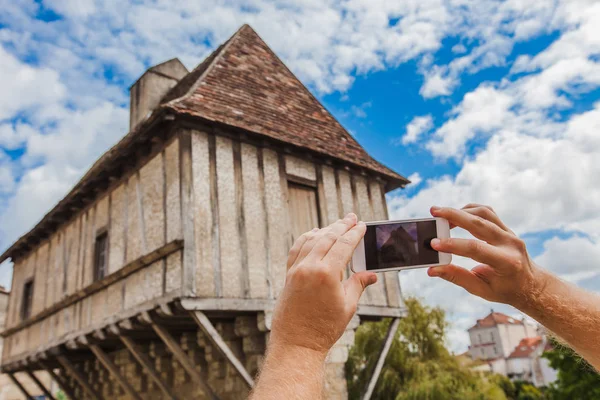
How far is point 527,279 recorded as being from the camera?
4.15 ft

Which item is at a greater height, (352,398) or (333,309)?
(333,309)

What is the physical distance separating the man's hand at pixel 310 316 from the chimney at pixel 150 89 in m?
10.8

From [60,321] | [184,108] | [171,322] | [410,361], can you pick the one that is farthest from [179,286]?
[410,361]

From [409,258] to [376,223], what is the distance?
142 mm

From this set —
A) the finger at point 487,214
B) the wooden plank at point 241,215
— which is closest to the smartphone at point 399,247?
the finger at point 487,214

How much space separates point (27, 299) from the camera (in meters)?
12.7

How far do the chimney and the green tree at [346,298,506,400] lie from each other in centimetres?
795

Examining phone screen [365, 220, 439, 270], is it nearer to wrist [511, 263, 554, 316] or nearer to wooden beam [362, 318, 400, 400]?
wrist [511, 263, 554, 316]

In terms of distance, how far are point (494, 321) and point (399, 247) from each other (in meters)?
53.0

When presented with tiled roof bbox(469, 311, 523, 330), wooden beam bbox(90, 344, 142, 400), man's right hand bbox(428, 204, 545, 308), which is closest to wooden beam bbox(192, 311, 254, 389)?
wooden beam bbox(90, 344, 142, 400)

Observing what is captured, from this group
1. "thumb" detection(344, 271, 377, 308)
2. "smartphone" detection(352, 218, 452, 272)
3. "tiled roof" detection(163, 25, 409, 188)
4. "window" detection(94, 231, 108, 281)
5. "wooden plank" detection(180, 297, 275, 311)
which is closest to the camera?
"thumb" detection(344, 271, 377, 308)

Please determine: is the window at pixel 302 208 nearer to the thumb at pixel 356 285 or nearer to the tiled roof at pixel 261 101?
the tiled roof at pixel 261 101

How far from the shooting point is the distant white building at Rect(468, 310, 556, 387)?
42.9 meters

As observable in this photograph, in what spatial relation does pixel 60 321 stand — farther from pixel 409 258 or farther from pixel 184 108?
pixel 409 258
